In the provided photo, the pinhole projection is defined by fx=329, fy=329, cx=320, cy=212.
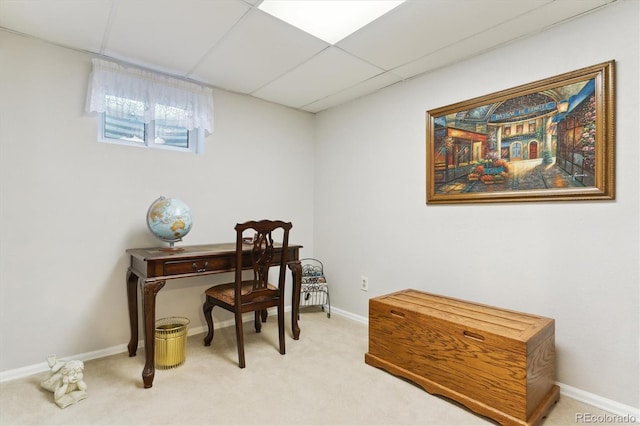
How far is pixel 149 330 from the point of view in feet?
6.53

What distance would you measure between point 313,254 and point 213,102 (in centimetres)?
183

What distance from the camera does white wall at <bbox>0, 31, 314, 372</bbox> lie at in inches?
81.6

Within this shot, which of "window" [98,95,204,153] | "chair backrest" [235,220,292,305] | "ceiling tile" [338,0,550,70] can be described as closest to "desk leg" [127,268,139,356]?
"chair backrest" [235,220,292,305]

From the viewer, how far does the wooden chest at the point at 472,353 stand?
160 cm

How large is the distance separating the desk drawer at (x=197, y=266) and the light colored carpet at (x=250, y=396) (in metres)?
0.64

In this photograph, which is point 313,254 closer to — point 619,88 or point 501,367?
point 501,367

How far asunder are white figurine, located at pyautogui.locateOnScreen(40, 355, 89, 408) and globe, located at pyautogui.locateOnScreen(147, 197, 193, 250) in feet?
2.87

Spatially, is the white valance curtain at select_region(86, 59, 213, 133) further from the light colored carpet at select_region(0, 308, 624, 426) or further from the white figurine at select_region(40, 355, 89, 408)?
the light colored carpet at select_region(0, 308, 624, 426)

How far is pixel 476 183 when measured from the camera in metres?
2.30

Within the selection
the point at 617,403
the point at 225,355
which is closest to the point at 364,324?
the point at 225,355

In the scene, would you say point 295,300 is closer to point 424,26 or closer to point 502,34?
point 424,26

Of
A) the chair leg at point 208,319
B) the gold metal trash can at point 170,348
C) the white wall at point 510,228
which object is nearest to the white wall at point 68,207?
the chair leg at point 208,319

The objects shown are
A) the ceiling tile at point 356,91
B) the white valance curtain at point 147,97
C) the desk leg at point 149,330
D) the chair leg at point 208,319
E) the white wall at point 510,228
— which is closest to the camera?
the white wall at point 510,228

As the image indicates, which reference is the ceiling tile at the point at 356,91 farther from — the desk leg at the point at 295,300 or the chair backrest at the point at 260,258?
the desk leg at the point at 295,300
